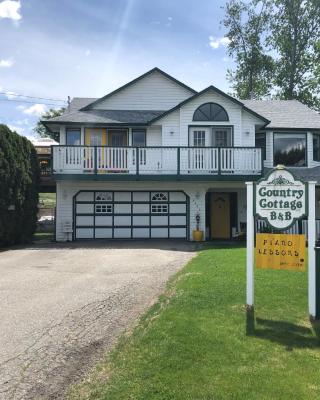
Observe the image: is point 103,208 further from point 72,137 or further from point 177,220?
point 72,137

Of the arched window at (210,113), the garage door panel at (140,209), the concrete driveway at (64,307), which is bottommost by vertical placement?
the concrete driveway at (64,307)

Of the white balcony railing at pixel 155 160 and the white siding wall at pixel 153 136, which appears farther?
the white siding wall at pixel 153 136

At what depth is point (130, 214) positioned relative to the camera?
18250mm

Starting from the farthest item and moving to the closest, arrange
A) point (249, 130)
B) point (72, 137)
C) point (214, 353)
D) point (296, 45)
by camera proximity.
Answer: point (296, 45) → point (72, 137) → point (249, 130) → point (214, 353)

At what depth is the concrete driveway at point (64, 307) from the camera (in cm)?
438

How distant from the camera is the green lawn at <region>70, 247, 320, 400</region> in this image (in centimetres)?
374

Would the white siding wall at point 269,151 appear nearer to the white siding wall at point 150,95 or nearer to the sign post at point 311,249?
the white siding wall at point 150,95

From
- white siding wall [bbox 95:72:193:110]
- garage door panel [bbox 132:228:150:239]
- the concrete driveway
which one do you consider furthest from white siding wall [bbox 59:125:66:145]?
the concrete driveway

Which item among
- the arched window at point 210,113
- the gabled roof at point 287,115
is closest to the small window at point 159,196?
the arched window at point 210,113

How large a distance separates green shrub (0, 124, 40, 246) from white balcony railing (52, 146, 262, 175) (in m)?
1.31

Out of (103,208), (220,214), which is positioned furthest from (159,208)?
(220,214)

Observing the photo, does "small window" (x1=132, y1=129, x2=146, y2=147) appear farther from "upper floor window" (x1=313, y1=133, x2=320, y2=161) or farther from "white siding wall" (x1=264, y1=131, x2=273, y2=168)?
"upper floor window" (x1=313, y1=133, x2=320, y2=161)

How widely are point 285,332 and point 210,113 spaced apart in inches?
573

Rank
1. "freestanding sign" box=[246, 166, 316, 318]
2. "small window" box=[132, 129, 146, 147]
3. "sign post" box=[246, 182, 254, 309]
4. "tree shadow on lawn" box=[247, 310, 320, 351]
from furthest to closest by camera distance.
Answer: "small window" box=[132, 129, 146, 147] < "sign post" box=[246, 182, 254, 309] < "freestanding sign" box=[246, 166, 316, 318] < "tree shadow on lawn" box=[247, 310, 320, 351]
